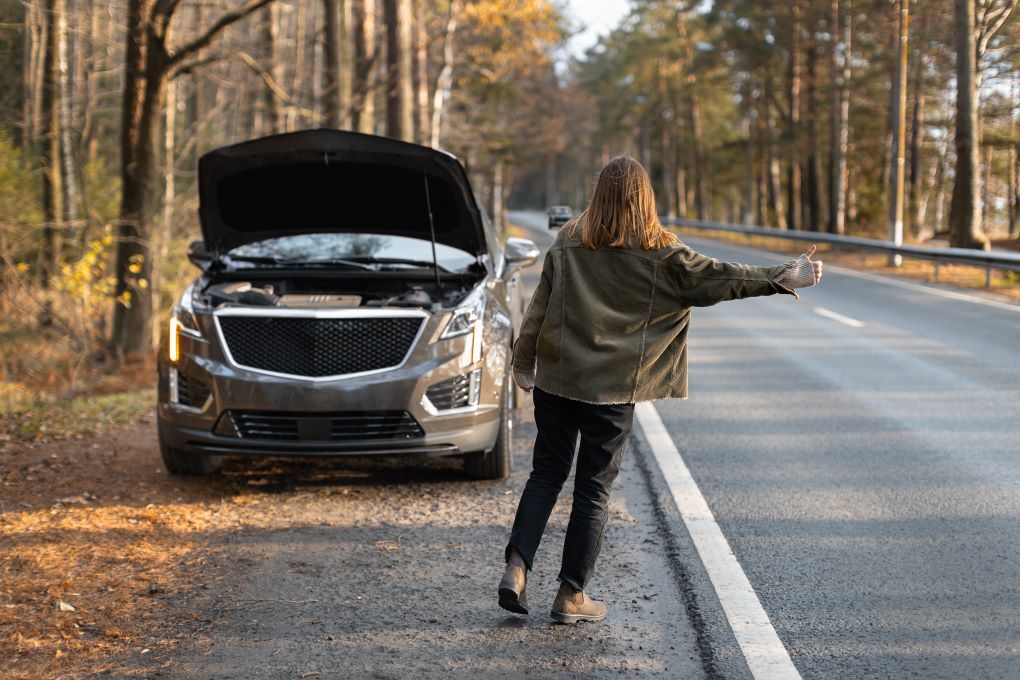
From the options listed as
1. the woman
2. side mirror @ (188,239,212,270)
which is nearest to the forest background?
the woman

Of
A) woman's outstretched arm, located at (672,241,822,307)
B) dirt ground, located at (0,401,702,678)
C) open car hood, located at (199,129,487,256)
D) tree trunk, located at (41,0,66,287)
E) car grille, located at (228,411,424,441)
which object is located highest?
tree trunk, located at (41,0,66,287)

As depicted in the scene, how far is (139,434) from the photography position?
859 cm

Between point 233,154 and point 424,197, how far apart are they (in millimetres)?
1260

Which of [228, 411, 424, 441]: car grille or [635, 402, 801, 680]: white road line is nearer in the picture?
[635, 402, 801, 680]: white road line

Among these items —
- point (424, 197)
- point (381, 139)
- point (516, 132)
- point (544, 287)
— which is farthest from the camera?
point (516, 132)

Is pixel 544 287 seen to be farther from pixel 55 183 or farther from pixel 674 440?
pixel 55 183

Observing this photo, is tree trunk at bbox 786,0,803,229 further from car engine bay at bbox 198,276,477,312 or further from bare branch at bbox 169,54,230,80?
car engine bay at bbox 198,276,477,312

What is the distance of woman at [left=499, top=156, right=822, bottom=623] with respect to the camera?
A: 13.8ft

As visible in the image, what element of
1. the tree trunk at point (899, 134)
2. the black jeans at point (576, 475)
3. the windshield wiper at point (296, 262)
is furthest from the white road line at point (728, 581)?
the tree trunk at point (899, 134)

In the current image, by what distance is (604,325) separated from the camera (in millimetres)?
4262

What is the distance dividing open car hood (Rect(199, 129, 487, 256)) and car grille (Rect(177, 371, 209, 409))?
129 cm

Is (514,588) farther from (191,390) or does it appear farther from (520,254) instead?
(520,254)

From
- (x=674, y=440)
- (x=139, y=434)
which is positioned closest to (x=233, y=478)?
(x=139, y=434)

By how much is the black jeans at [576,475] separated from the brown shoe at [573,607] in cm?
4
